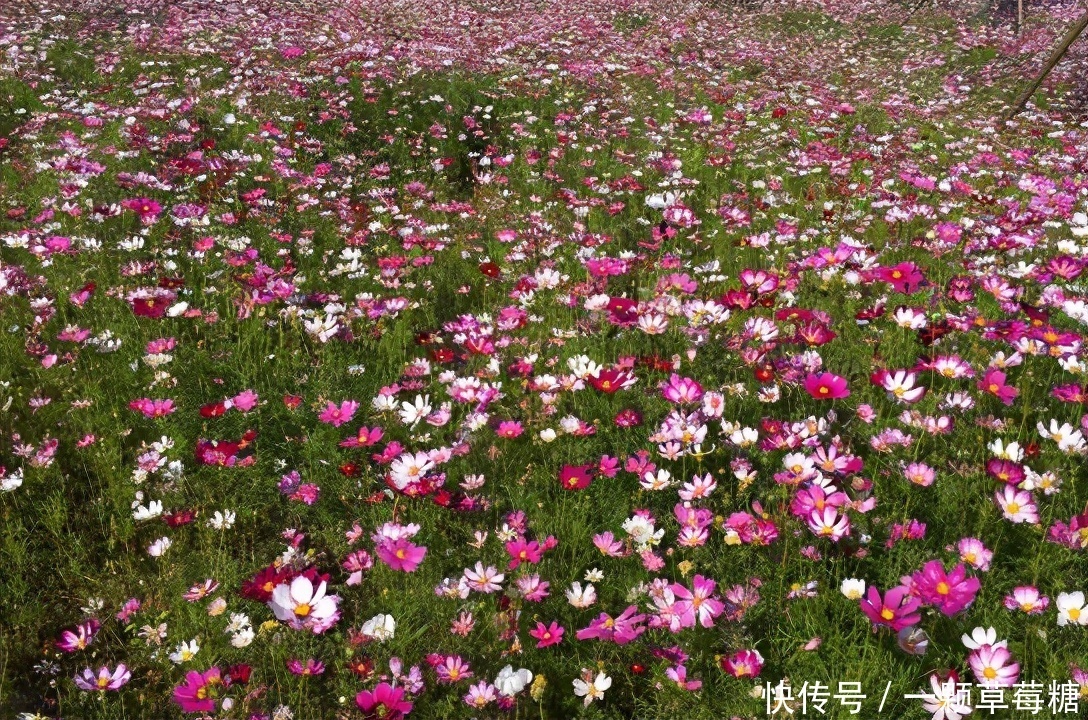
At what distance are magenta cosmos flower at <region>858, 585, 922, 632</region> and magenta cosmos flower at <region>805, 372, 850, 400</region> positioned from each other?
33.8 inches

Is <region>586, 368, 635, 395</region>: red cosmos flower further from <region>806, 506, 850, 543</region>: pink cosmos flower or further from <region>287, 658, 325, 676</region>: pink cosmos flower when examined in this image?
<region>287, 658, 325, 676</region>: pink cosmos flower

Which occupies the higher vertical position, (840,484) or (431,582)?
(840,484)

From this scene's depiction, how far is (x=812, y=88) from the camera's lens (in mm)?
8852

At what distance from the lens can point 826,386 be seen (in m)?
2.65

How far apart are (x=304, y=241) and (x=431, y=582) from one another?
→ 2882 millimetres

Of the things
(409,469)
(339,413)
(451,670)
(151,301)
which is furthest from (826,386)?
(151,301)

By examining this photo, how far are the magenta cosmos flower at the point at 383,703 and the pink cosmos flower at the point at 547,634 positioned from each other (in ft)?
1.26

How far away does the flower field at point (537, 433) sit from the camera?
201cm

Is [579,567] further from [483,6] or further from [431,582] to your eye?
[483,6]

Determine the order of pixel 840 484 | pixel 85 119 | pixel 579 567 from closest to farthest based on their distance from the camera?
pixel 579 567 < pixel 840 484 < pixel 85 119

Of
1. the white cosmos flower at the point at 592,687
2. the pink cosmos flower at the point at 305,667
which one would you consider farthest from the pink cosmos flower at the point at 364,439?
the white cosmos flower at the point at 592,687

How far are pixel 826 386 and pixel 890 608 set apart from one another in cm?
97

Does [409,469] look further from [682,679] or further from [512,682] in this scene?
[682,679]

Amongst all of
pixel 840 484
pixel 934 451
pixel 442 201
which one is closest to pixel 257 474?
pixel 840 484
